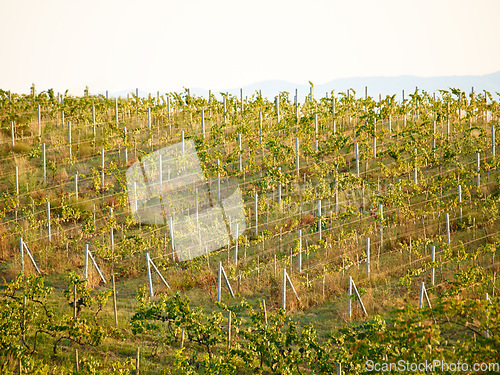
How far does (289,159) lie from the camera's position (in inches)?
626

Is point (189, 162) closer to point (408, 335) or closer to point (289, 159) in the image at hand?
point (289, 159)

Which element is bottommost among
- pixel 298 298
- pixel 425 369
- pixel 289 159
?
pixel 298 298

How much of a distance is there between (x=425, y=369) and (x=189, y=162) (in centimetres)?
1075

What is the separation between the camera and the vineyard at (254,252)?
6828mm

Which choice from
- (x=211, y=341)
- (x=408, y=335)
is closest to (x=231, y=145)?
(x=211, y=341)

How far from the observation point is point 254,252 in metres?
11.9

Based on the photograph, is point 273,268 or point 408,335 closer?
point 408,335

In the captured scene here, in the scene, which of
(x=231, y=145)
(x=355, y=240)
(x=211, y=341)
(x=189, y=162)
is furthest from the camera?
(x=231, y=145)

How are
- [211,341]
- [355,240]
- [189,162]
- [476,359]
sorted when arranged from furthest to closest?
[189,162], [355,240], [211,341], [476,359]

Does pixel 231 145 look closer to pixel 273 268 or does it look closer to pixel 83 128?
pixel 83 128

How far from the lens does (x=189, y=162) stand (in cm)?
1519

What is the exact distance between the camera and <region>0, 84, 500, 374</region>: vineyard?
6828 millimetres

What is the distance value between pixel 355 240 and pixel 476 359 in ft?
22.0

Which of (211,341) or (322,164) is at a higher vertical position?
(322,164)
